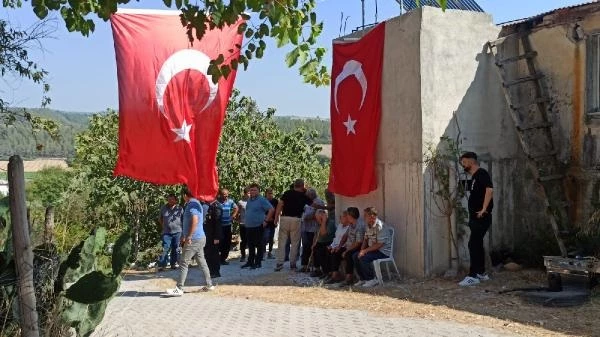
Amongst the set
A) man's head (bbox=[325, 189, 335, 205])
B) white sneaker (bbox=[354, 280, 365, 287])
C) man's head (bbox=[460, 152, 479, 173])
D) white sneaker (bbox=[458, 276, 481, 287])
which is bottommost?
white sneaker (bbox=[354, 280, 365, 287])

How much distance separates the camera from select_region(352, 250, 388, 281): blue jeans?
10.9m

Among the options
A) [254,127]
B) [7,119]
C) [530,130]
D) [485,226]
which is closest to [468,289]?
[485,226]

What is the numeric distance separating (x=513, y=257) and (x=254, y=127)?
9971mm

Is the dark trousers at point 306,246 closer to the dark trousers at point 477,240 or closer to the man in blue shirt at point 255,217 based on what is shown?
the man in blue shirt at point 255,217

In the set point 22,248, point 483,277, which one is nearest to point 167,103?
point 22,248

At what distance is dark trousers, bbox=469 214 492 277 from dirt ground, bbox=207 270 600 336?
0.96 feet

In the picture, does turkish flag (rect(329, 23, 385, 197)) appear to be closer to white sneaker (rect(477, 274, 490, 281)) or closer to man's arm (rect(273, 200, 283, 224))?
man's arm (rect(273, 200, 283, 224))

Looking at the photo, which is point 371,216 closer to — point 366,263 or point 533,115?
point 366,263

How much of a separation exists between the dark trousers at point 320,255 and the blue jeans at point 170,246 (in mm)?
3304

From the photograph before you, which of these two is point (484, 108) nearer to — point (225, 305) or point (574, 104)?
point (574, 104)

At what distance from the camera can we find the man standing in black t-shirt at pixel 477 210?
10070 mm

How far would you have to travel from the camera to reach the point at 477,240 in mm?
10242

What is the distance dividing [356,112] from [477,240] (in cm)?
330

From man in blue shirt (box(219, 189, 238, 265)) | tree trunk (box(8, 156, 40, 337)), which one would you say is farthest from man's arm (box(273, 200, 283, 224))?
tree trunk (box(8, 156, 40, 337))
